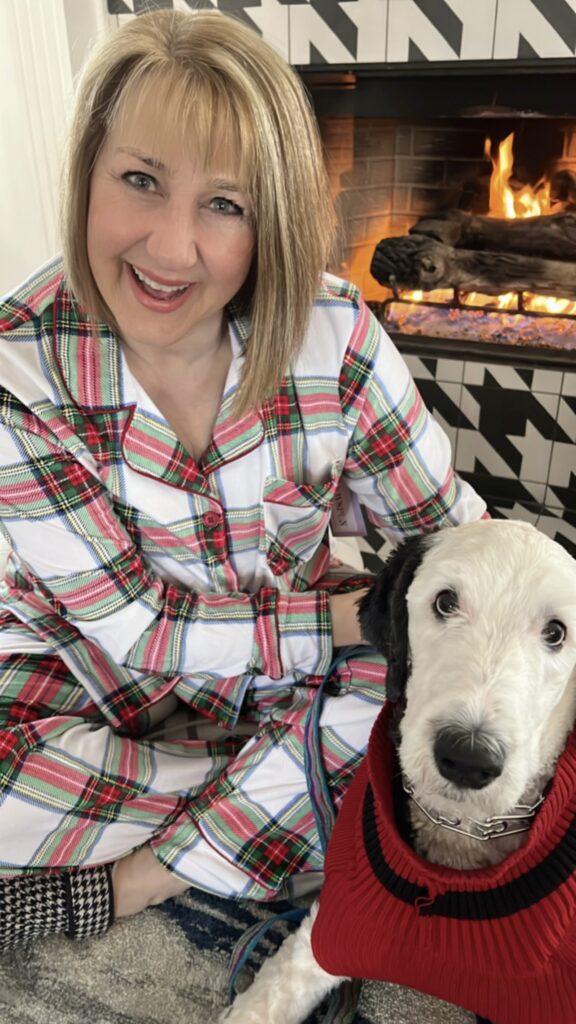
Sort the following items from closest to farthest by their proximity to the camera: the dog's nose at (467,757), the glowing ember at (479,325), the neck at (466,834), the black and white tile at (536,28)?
the dog's nose at (467,757) < the neck at (466,834) < the black and white tile at (536,28) < the glowing ember at (479,325)

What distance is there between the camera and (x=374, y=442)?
121 centimetres

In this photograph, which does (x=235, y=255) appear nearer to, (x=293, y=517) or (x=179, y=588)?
(x=293, y=517)

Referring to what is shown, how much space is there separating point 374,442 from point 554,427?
3.49 feet

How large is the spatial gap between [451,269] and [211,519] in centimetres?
148

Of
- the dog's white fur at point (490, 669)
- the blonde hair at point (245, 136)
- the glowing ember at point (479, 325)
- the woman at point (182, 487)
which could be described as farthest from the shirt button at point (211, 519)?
the glowing ember at point (479, 325)

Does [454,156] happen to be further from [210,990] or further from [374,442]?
[210,990]

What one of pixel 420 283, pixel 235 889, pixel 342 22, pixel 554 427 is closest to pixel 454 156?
pixel 420 283

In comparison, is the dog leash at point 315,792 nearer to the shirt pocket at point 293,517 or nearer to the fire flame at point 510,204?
the shirt pocket at point 293,517

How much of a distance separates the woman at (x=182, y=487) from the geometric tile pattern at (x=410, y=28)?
991mm

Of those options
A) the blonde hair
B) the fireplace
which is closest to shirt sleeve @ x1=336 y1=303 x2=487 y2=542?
the blonde hair

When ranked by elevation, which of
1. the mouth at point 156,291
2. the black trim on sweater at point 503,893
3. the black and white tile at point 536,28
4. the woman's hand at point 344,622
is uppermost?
the black and white tile at point 536,28

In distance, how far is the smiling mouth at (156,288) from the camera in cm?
102

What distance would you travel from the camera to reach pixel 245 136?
36.7 inches

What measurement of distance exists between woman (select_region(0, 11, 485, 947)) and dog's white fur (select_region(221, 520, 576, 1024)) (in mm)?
325
